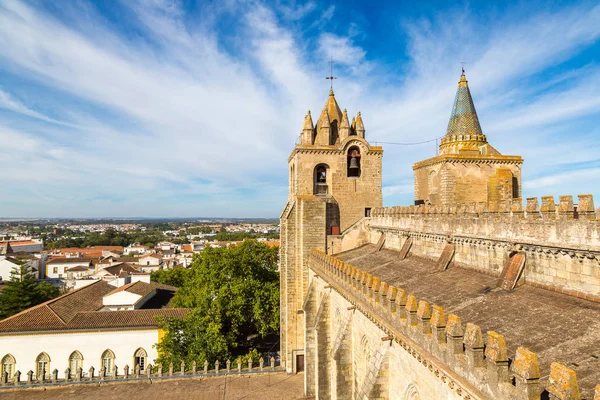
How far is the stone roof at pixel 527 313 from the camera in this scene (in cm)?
757

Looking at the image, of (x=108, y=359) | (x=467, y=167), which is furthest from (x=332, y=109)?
(x=108, y=359)

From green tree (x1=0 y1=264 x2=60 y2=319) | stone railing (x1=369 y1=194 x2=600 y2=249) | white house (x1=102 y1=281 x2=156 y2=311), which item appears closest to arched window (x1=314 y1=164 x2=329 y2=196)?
stone railing (x1=369 y1=194 x2=600 y2=249)

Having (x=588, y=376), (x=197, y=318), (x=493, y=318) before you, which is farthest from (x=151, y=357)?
(x=588, y=376)

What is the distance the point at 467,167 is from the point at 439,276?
41.4ft

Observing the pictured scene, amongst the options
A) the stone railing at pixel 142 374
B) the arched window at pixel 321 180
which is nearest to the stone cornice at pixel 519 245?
the arched window at pixel 321 180

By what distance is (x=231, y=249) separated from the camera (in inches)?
1564

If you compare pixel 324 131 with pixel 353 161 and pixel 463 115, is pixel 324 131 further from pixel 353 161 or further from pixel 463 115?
pixel 463 115

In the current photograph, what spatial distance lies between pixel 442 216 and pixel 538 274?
6.17m

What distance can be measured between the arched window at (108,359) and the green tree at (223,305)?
4464mm

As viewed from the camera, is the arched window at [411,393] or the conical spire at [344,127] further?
the conical spire at [344,127]

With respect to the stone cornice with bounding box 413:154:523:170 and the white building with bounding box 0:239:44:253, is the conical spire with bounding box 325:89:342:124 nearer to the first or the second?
the stone cornice with bounding box 413:154:523:170

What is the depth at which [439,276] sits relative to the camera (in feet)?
50.0

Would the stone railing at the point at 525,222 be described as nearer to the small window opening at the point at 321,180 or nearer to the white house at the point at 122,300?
the small window opening at the point at 321,180

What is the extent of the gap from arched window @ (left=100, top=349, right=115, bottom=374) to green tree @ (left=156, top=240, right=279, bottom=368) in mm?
4464
